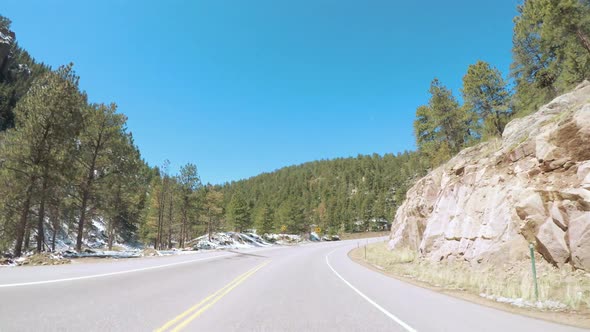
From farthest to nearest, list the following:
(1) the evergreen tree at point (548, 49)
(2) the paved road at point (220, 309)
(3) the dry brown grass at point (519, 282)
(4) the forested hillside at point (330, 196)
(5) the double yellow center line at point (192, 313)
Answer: (4) the forested hillside at point (330, 196)
(1) the evergreen tree at point (548, 49)
(3) the dry brown grass at point (519, 282)
(2) the paved road at point (220, 309)
(5) the double yellow center line at point (192, 313)

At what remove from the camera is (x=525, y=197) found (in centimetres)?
1255

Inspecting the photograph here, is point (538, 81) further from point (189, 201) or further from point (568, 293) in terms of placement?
point (189, 201)

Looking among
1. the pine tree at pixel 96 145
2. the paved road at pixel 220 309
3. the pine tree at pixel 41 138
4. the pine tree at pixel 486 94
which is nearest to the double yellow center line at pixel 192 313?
the paved road at pixel 220 309

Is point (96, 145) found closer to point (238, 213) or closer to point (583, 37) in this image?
point (583, 37)

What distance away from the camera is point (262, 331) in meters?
5.08

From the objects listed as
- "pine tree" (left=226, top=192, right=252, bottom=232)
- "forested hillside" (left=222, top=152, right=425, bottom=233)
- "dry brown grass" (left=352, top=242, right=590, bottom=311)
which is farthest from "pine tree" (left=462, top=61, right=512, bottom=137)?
"pine tree" (left=226, top=192, right=252, bottom=232)

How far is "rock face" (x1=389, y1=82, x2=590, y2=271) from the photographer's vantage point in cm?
999

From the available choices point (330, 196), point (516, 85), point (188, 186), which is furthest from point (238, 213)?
point (330, 196)

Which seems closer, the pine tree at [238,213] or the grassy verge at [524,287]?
the grassy verge at [524,287]

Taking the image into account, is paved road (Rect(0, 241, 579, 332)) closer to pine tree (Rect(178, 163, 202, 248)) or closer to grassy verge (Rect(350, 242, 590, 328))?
grassy verge (Rect(350, 242, 590, 328))

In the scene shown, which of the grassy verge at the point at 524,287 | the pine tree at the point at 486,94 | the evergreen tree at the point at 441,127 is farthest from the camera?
the evergreen tree at the point at 441,127

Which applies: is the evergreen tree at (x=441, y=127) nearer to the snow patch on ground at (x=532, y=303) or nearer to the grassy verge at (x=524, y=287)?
the grassy verge at (x=524, y=287)

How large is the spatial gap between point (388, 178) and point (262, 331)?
146m

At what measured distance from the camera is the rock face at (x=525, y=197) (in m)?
9.99
